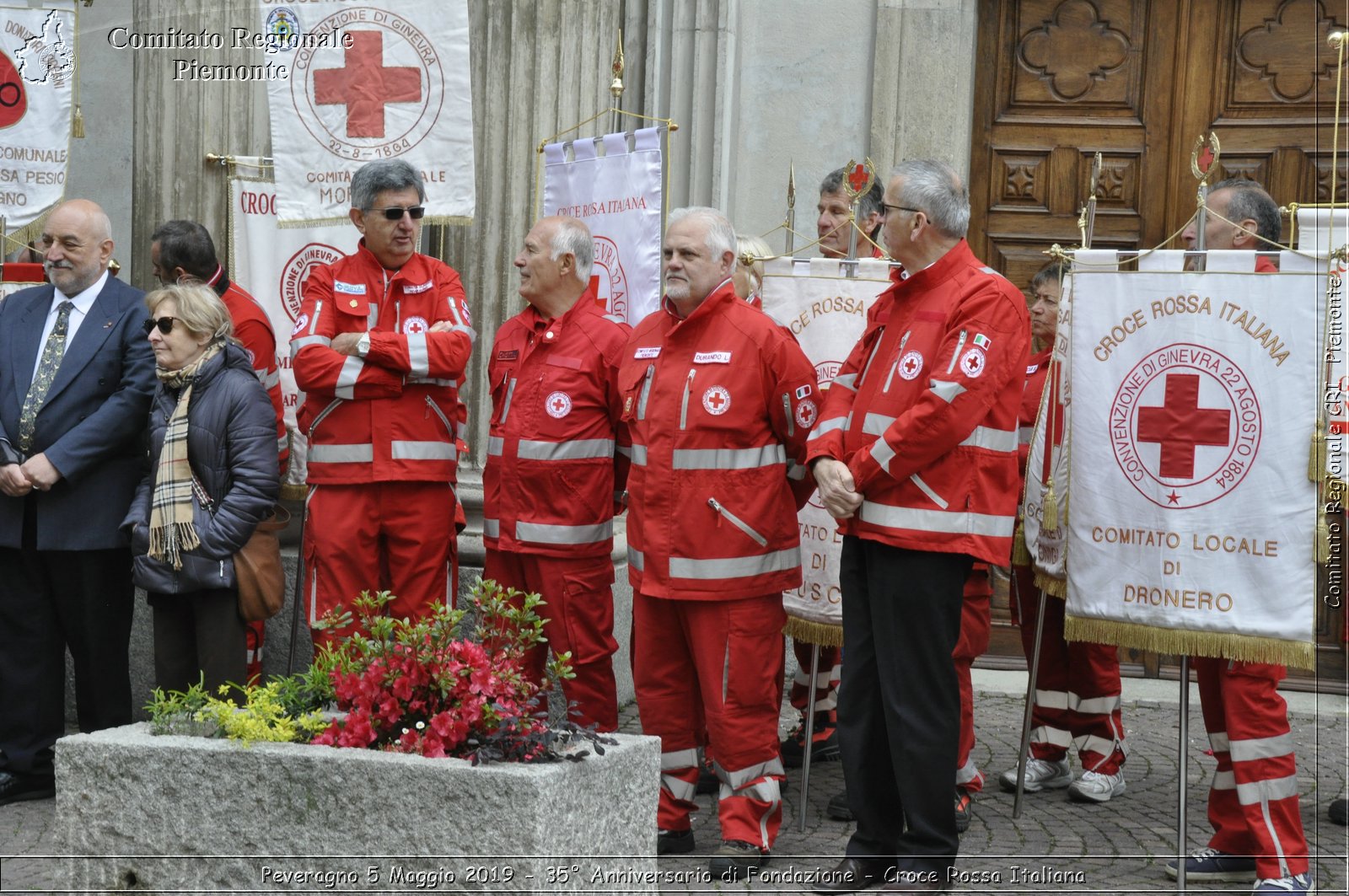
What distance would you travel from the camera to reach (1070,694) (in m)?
6.07

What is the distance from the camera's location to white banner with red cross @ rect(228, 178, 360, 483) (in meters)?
7.10

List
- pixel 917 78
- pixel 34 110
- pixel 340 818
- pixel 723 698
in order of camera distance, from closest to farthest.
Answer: pixel 340 818
pixel 723 698
pixel 34 110
pixel 917 78

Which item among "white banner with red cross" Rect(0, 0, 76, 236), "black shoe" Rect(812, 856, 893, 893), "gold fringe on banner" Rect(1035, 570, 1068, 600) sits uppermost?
"white banner with red cross" Rect(0, 0, 76, 236)

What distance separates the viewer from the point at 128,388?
585 cm

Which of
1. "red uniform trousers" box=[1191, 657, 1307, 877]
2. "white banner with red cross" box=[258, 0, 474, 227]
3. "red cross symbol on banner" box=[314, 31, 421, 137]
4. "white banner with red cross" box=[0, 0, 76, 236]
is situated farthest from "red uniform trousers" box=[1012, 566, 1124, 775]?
"white banner with red cross" box=[0, 0, 76, 236]

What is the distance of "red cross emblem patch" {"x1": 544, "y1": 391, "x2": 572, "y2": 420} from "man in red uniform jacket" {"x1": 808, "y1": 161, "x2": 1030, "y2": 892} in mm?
1111

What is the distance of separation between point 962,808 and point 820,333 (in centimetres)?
187

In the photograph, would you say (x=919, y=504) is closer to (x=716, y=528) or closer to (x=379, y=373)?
(x=716, y=528)

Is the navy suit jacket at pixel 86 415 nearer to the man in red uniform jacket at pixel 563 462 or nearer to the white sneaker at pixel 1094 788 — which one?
the man in red uniform jacket at pixel 563 462

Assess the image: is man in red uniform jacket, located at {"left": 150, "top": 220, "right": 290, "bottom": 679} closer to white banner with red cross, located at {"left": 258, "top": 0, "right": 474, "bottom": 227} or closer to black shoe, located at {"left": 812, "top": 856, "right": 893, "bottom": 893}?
white banner with red cross, located at {"left": 258, "top": 0, "right": 474, "bottom": 227}

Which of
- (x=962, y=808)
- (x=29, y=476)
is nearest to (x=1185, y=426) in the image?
(x=962, y=808)

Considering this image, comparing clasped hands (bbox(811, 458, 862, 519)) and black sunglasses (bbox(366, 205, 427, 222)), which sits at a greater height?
black sunglasses (bbox(366, 205, 427, 222))

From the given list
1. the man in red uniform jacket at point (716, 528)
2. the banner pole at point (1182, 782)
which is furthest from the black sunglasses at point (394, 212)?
the banner pole at point (1182, 782)

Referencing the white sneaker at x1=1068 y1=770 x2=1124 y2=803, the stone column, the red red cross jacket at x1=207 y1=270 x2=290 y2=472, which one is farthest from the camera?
the stone column
